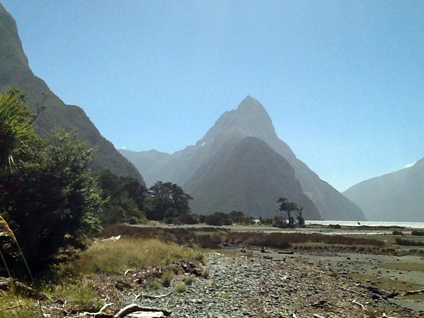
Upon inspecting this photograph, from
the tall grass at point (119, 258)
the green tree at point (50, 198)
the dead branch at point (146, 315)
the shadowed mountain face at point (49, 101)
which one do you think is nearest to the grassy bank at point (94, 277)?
the tall grass at point (119, 258)

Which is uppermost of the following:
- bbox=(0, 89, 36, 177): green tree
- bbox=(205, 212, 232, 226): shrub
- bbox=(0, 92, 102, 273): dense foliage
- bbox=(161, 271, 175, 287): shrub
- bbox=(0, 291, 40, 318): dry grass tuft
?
bbox=(0, 89, 36, 177): green tree

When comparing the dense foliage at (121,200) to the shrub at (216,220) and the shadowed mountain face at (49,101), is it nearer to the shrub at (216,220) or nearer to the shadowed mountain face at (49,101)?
the shrub at (216,220)

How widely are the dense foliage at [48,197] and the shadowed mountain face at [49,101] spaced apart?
120 m

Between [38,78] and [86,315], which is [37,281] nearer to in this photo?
[86,315]

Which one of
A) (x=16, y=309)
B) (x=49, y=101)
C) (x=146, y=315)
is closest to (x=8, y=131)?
(x=16, y=309)

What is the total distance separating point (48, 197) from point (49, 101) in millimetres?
150914

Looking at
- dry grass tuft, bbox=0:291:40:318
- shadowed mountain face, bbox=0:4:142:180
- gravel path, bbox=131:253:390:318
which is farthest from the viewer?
shadowed mountain face, bbox=0:4:142:180

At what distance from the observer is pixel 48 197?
44.7 feet

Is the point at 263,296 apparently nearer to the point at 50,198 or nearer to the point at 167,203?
the point at 50,198

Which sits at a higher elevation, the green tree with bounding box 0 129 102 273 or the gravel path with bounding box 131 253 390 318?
the green tree with bounding box 0 129 102 273

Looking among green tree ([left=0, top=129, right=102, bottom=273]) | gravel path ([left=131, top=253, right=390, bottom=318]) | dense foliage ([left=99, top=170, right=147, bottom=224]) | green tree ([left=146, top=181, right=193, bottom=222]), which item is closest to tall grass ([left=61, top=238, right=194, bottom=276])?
green tree ([left=0, top=129, right=102, bottom=273])

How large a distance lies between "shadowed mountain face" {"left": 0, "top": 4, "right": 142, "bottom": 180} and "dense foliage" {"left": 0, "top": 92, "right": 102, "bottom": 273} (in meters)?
120

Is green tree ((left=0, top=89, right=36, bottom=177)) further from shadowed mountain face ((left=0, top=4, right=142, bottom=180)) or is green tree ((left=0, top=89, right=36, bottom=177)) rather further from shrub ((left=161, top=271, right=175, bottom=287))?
shadowed mountain face ((left=0, top=4, right=142, bottom=180))

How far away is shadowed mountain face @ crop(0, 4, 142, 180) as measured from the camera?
139875mm
